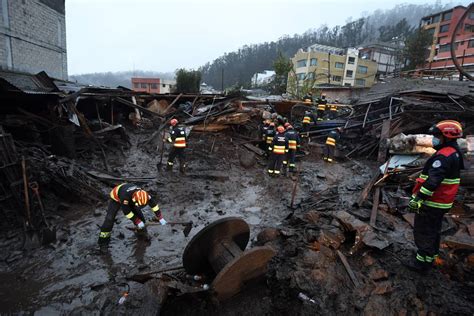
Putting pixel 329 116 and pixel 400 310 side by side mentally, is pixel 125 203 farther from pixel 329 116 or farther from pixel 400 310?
pixel 329 116

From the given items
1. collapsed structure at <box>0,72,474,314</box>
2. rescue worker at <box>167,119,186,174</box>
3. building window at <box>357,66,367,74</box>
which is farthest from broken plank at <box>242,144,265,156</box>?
building window at <box>357,66,367,74</box>

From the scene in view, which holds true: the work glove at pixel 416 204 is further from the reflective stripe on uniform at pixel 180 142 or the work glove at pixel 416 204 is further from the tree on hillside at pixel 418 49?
the tree on hillside at pixel 418 49

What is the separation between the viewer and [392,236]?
4863mm

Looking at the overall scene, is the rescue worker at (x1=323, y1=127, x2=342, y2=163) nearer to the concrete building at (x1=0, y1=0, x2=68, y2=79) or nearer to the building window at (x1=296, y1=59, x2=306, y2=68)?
the concrete building at (x1=0, y1=0, x2=68, y2=79)

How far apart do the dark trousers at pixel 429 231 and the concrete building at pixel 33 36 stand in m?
17.6

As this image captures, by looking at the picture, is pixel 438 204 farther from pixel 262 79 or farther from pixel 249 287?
pixel 262 79

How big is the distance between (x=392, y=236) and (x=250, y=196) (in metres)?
4.22

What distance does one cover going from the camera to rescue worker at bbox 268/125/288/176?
971 cm

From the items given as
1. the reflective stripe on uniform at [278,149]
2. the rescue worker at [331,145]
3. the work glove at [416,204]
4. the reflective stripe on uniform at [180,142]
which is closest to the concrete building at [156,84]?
the rescue worker at [331,145]

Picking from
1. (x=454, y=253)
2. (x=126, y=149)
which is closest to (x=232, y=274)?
(x=454, y=253)

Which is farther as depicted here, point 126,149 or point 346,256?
point 126,149

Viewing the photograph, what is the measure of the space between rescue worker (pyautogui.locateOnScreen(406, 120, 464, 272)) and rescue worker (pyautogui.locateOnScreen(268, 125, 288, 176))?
584 cm

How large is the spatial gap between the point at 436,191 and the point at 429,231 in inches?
22.9

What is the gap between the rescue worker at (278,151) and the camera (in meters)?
9.71
